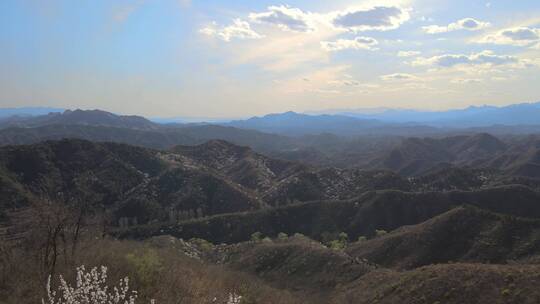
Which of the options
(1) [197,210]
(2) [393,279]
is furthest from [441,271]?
(1) [197,210]

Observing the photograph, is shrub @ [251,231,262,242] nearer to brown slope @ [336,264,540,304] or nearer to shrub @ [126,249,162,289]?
brown slope @ [336,264,540,304]

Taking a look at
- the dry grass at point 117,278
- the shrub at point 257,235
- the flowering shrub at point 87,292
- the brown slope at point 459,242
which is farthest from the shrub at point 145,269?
the shrub at point 257,235

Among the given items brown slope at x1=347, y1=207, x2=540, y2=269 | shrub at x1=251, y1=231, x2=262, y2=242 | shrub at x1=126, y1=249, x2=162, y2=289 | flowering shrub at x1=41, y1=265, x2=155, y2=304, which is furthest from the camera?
shrub at x1=251, y1=231, x2=262, y2=242

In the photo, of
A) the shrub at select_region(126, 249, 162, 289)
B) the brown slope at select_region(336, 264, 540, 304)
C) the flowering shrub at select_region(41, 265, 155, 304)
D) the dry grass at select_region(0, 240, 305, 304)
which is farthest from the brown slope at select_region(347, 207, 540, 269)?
the flowering shrub at select_region(41, 265, 155, 304)

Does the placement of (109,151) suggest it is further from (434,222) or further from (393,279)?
(393,279)

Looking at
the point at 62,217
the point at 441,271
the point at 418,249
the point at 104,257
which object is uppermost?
→ the point at 62,217

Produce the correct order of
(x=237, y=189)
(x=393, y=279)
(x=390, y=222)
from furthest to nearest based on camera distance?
(x=237, y=189) → (x=390, y=222) → (x=393, y=279)

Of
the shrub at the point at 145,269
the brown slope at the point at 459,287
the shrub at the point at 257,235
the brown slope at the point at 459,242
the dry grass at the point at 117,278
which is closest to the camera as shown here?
the dry grass at the point at 117,278

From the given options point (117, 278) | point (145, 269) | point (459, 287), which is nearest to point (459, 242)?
point (459, 287)

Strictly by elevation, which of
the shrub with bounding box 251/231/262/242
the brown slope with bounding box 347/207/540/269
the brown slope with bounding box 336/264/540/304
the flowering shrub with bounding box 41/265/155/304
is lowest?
the shrub with bounding box 251/231/262/242

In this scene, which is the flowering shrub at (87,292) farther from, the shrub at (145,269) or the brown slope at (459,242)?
the brown slope at (459,242)

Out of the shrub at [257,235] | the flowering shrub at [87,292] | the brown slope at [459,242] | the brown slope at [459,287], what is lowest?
the shrub at [257,235]
